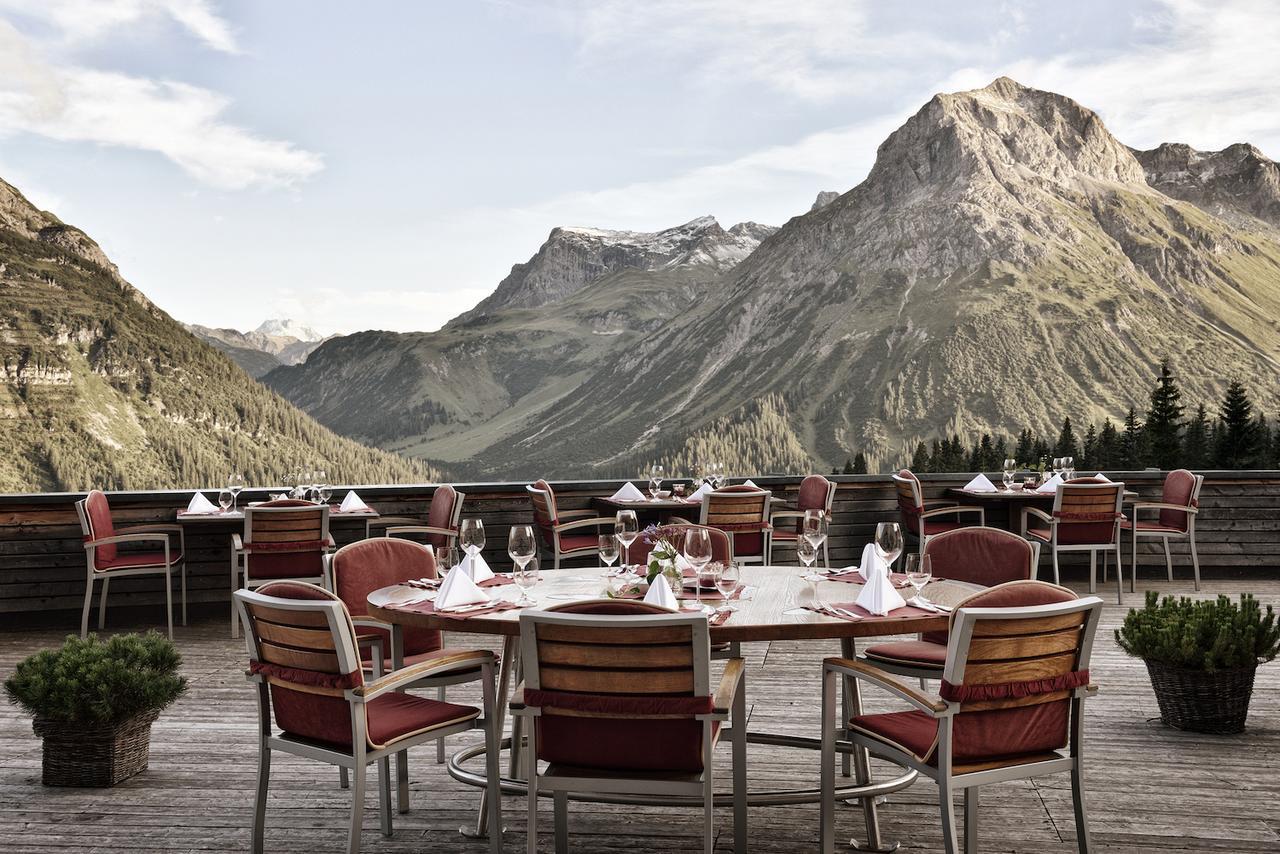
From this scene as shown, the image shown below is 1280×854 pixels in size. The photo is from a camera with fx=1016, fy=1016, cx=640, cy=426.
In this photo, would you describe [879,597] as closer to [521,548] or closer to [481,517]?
[521,548]

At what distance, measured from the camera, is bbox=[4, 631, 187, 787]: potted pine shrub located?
3174 mm

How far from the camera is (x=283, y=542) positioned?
548cm

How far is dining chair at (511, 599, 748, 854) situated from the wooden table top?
21 cm

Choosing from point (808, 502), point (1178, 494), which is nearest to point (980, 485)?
point (1178, 494)

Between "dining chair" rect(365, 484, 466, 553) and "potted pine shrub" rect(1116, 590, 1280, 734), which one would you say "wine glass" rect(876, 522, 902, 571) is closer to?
"potted pine shrub" rect(1116, 590, 1280, 734)

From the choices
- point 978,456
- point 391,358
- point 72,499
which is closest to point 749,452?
point 978,456

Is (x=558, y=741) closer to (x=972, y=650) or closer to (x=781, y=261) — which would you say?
(x=972, y=650)

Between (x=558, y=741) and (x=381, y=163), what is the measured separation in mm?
61286

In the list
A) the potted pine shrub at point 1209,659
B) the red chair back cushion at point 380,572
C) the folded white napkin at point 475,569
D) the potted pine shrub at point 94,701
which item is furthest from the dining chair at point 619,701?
the potted pine shrub at point 1209,659

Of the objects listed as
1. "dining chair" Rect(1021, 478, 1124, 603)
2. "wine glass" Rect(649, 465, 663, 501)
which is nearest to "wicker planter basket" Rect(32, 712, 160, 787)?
"wine glass" Rect(649, 465, 663, 501)

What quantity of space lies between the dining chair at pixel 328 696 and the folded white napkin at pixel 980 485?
5.42 metres

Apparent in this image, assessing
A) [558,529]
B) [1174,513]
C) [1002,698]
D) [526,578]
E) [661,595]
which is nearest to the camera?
[1002,698]

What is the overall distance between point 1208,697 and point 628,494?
12.6 ft

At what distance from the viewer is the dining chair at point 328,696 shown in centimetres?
230
